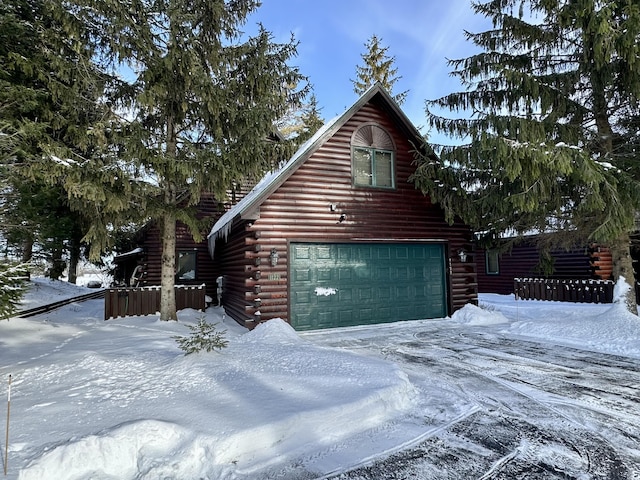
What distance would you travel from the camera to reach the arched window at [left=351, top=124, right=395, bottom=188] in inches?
402

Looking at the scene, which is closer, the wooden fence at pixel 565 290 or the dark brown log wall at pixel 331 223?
the dark brown log wall at pixel 331 223

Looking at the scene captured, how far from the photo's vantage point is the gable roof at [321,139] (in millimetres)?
8703

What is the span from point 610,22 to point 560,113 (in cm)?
197

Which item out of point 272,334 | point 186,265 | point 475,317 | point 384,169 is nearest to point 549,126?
point 384,169

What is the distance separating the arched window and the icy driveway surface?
5.19 m

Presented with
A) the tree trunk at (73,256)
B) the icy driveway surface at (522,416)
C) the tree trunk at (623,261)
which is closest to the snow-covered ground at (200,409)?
the icy driveway surface at (522,416)

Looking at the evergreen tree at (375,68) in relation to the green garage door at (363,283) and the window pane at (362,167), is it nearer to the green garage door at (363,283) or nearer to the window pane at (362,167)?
the window pane at (362,167)

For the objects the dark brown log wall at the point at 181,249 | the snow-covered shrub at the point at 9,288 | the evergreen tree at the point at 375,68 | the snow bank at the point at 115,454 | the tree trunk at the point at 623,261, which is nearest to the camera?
the snow bank at the point at 115,454

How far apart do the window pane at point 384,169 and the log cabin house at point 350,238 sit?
0.03 metres

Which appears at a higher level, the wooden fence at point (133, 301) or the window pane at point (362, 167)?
the window pane at point (362, 167)

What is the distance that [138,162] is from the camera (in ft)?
26.9

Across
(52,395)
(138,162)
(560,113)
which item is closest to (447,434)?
(52,395)

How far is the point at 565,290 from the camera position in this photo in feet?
46.3

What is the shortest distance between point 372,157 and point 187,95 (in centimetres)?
540
